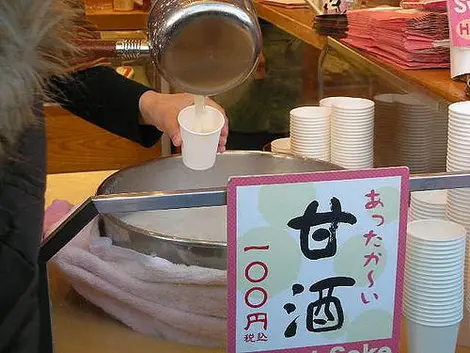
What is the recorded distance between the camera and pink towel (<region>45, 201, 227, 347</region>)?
0.92 m

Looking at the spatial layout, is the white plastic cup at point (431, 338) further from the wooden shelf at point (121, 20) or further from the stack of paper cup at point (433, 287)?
the wooden shelf at point (121, 20)

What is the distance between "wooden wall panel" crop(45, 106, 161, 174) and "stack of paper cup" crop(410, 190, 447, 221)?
2.44 meters

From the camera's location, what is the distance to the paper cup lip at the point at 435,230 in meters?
0.87

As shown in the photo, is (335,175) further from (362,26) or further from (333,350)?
(362,26)

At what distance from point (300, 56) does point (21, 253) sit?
11.0 feet

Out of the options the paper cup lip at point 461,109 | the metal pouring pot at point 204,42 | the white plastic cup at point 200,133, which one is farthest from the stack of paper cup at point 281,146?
the metal pouring pot at point 204,42

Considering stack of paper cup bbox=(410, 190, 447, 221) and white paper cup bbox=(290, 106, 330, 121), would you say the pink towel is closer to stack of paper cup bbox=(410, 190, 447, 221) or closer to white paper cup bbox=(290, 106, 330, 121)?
stack of paper cup bbox=(410, 190, 447, 221)

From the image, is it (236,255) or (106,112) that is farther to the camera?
(106,112)

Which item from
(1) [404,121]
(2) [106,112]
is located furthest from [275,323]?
(1) [404,121]

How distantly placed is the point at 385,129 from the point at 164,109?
57cm

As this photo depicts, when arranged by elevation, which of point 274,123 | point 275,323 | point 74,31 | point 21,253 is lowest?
point 274,123

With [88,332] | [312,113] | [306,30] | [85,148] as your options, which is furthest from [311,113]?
[85,148]

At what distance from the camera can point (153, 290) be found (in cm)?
93

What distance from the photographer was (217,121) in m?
0.95
